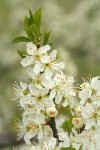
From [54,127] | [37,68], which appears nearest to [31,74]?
[37,68]

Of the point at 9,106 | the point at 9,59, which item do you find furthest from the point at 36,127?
the point at 9,59

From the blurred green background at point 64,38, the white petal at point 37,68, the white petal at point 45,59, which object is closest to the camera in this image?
the white petal at point 37,68

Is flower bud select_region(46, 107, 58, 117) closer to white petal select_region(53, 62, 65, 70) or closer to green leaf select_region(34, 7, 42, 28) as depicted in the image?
white petal select_region(53, 62, 65, 70)

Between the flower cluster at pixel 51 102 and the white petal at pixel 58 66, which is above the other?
the white petal at pixel 58 66

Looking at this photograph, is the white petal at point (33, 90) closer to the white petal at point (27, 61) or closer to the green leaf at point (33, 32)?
the white petal at point (27, 61)

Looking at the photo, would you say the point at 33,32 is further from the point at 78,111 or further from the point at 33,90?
the point at 78,111

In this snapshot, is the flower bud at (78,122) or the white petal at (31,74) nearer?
the white petal at (31,74)

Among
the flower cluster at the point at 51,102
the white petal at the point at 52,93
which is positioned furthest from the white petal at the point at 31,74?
the white petal at the point at 52,93

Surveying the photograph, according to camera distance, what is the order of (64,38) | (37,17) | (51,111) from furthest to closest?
(64,38), (37,17), (51,111)

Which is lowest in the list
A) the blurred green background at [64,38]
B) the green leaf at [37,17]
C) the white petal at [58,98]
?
the white petal at [58,98]

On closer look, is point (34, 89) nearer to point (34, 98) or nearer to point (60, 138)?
point (34, 98)

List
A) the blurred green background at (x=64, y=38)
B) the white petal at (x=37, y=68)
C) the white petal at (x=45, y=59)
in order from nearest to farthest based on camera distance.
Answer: the white petal at (x=37, y=68)
the white petal at (x=45, y=59)
the blurred green background at (x=64, y=38)

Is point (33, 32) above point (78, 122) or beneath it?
above
